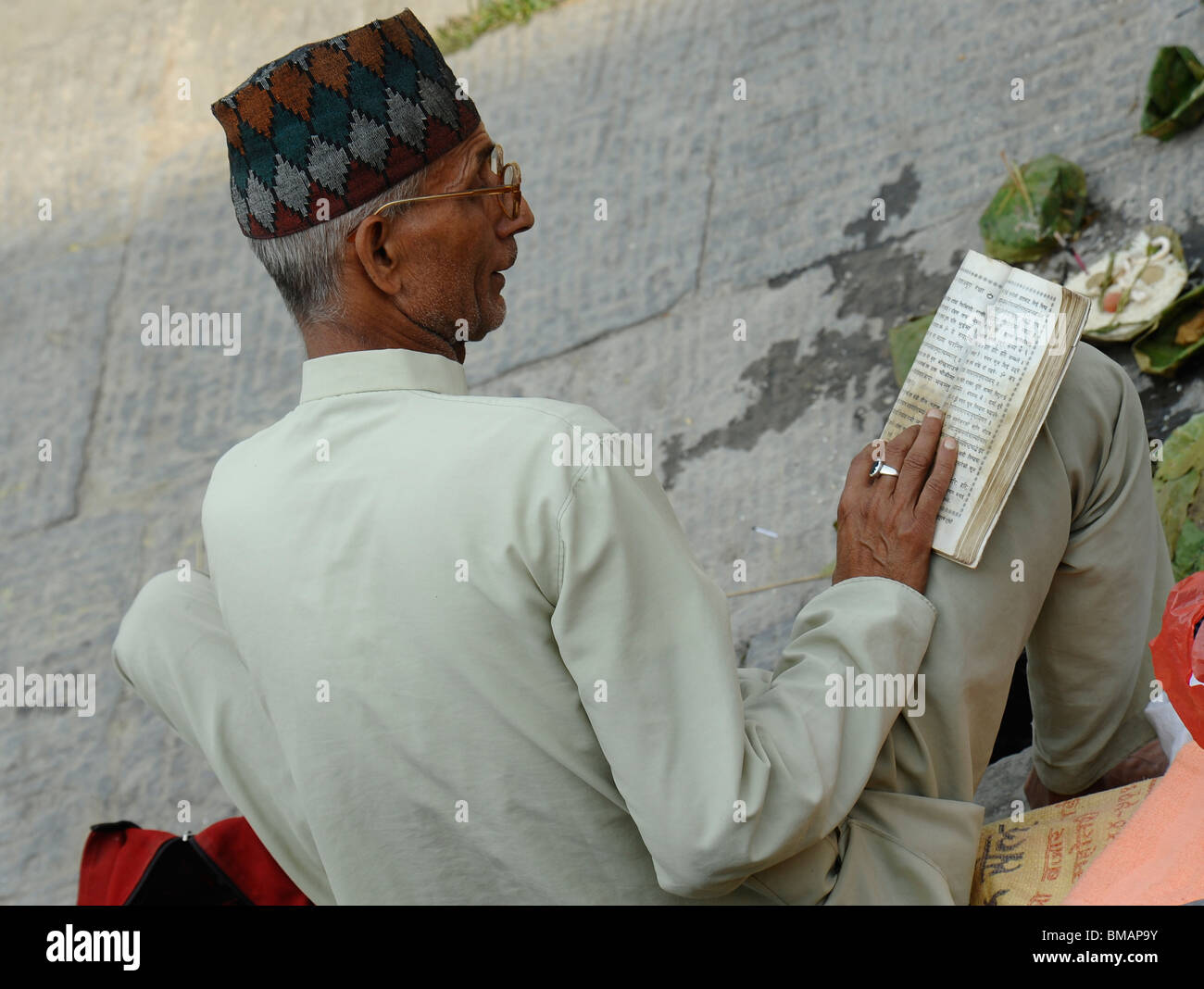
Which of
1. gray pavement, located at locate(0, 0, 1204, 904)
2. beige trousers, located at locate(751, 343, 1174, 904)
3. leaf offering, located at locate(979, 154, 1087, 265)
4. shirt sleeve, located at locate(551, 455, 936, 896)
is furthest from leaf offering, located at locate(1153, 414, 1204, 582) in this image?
shirt sleeve, located at locate(551, 455, 936, 896)

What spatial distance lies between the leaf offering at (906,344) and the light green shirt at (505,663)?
122 centimetres

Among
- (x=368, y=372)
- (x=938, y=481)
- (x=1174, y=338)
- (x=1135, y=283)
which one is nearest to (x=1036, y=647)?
(x=938, y=481)

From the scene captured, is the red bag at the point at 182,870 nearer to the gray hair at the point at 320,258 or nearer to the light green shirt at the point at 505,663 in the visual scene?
the light green shirt at the point at 505,663

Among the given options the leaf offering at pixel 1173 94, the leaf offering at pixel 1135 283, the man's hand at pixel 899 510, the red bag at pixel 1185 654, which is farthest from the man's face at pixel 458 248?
the leaf offering at pixel 1173 94

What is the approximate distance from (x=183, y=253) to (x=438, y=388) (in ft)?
7.93

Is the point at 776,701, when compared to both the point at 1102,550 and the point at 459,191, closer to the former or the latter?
the point at 1102,550

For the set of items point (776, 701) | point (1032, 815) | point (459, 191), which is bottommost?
point (1032, 815)

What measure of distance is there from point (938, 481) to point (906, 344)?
1.16 metres

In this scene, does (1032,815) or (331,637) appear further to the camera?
(1032,815)

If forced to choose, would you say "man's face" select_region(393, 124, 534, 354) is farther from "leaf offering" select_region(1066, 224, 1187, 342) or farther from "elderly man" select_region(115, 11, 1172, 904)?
"leaf offering" select_region(1066, 224, 1187, 342)

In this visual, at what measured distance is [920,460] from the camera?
150 centimetres

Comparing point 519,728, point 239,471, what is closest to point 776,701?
point 519,728

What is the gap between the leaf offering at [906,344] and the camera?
8.41 feet

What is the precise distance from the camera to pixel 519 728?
1272 mm
